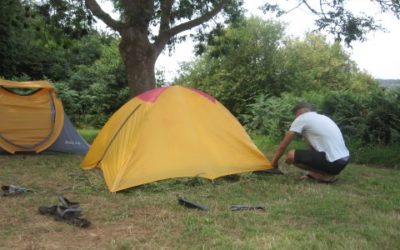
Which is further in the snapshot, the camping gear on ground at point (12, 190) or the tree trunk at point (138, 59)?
the tree trunk at point (138, 59)

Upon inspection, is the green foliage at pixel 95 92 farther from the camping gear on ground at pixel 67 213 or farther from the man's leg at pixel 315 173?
the camping gear on ground at pixel 67 213

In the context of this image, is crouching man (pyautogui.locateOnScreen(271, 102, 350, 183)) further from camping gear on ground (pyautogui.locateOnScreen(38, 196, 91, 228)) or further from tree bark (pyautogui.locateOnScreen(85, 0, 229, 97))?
tree bark (pyautogui.locateOnScreen(85, 0, 229, 97))

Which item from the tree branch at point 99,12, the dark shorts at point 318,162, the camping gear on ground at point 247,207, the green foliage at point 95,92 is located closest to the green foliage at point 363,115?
the dark shorts at point 318,162

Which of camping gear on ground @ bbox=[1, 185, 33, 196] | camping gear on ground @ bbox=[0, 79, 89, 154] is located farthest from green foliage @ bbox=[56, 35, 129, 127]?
camping gear on ground @ bbox=[1, 185, 33, 196]

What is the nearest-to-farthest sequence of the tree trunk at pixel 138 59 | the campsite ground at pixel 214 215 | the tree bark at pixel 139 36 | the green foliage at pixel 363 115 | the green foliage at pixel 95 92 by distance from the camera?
the campsite ground at pixel 214 215
the green foliage at pixel 363 115
the tree bark at pixel 139 36
the tree trunk at pixel 138 59
the green foliage at pixel 95 92

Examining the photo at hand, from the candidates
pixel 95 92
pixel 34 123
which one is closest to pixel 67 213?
pixel 34 123

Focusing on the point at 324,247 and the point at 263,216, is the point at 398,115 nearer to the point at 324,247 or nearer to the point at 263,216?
the point at 263,216

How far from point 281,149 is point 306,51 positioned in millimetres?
23240

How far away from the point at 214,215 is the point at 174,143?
190 centimetres

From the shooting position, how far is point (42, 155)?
31.0ft

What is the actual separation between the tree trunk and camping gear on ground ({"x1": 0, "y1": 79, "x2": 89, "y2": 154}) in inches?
62.2

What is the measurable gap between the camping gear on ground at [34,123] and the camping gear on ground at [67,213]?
188 inches

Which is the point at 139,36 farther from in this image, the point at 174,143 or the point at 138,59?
the point at 174,143

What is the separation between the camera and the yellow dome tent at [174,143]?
6.21 m
